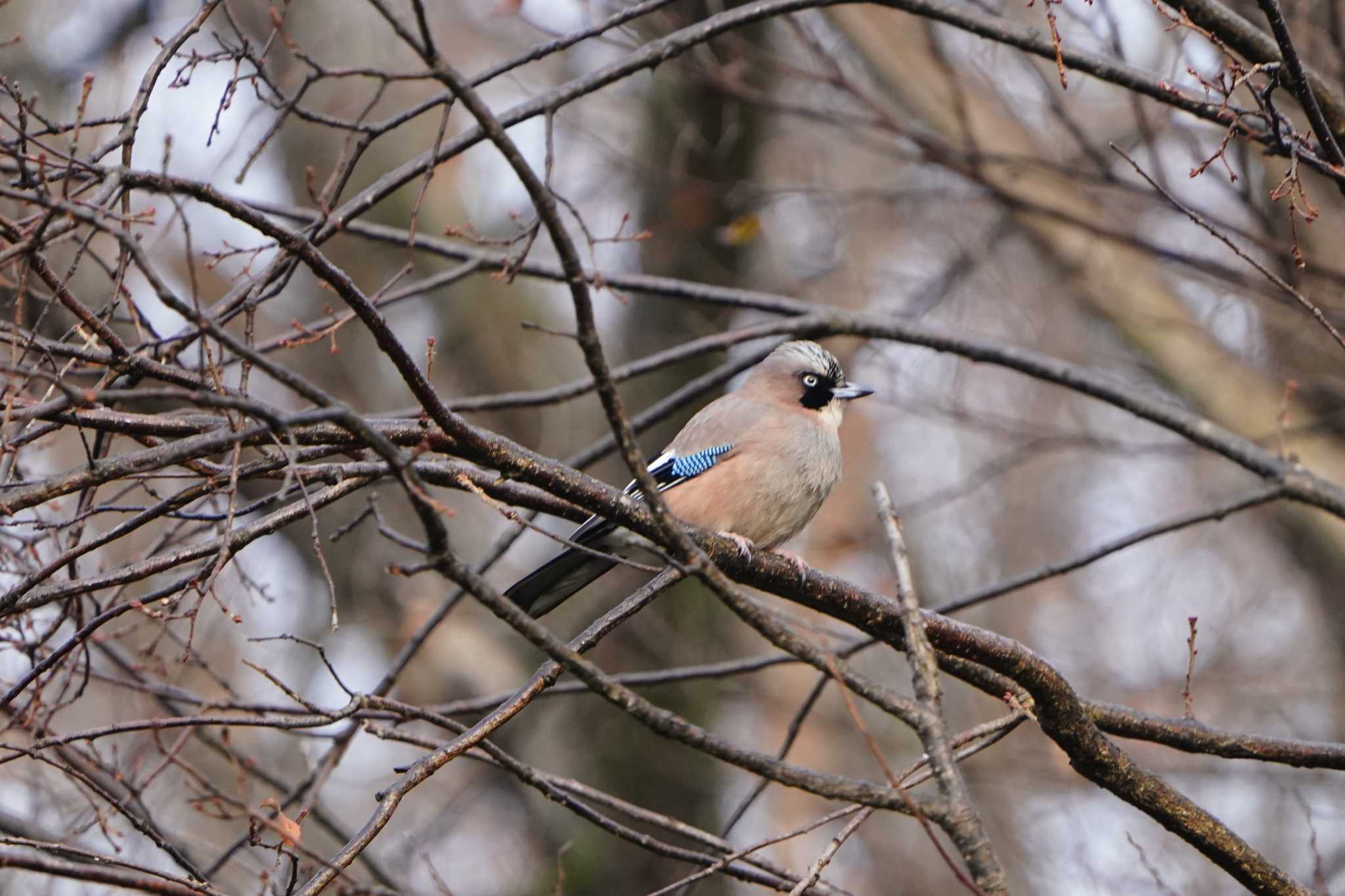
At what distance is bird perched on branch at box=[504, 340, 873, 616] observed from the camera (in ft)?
19.8

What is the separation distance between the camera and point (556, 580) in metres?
5.09

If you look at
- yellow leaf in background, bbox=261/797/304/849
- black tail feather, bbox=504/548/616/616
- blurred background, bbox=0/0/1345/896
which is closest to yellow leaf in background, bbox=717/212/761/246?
blurred background, bbox=0/0/1345/896

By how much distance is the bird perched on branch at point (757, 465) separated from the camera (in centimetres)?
603

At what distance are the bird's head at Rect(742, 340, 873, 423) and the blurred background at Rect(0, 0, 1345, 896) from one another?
2.44 feet

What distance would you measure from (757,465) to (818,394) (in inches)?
40.8

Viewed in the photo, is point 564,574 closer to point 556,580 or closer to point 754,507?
point 556,580

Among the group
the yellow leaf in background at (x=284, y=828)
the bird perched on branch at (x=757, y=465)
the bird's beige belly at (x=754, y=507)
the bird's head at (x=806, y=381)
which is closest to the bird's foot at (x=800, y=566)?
the bird perched on branch at (x=757, y=465)

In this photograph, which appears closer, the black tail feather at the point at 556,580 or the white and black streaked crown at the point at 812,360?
the black tail feather at the point at 556,580

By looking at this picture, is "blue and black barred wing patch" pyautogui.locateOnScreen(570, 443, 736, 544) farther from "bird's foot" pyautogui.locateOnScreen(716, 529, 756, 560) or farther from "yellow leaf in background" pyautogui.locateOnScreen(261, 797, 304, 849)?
"yellow leaf in background" pyautogui.locateOnScreen(261, 797, 304, 849)

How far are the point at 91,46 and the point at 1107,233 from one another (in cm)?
829

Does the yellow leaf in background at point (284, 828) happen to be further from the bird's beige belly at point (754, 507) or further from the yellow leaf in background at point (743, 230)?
the yellow leaf in background at point (743, 230)

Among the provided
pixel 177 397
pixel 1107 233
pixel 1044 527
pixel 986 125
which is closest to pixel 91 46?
pixel 986 125

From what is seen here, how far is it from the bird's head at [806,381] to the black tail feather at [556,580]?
2161mm

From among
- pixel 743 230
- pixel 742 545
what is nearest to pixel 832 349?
pixel 743 230
